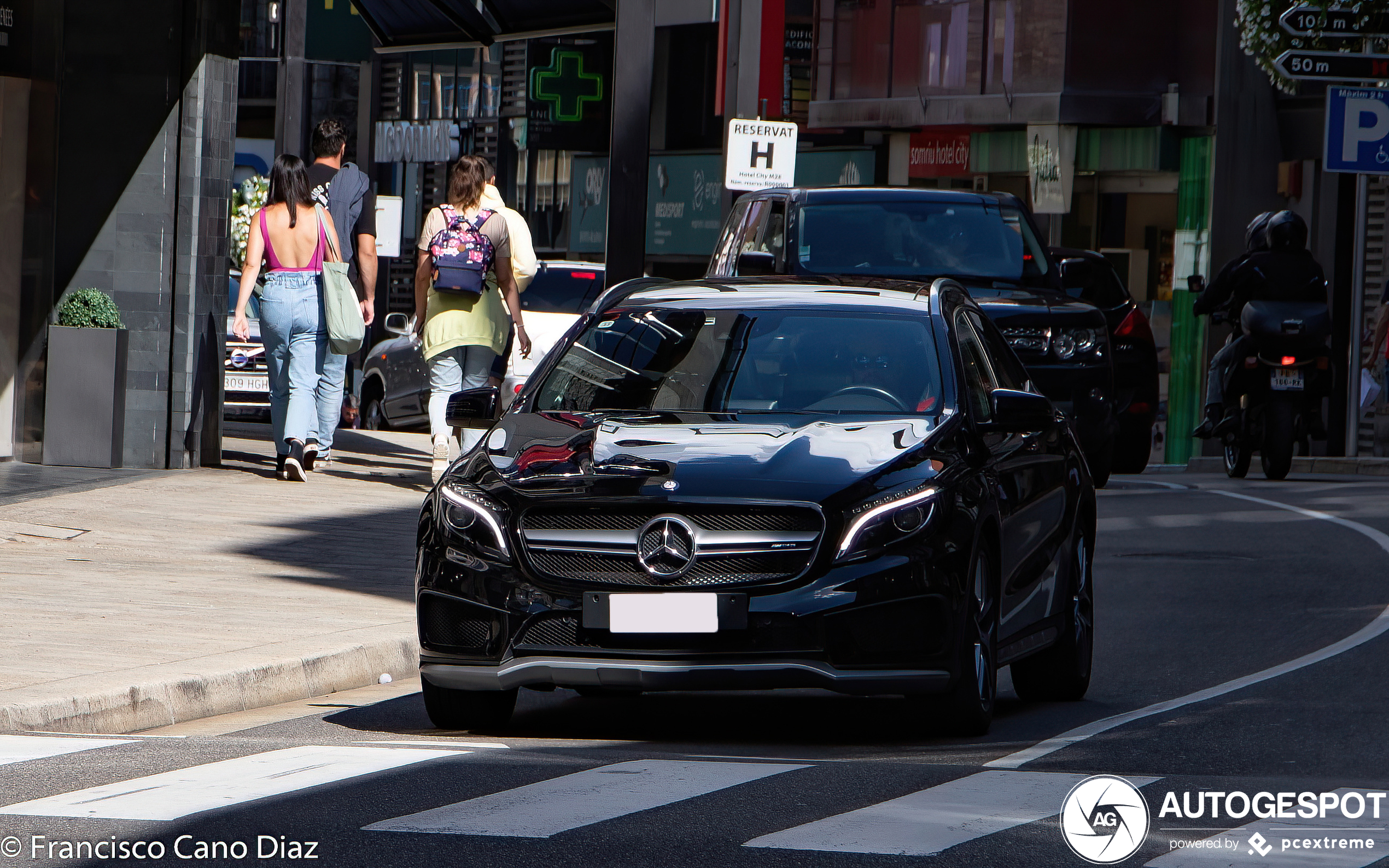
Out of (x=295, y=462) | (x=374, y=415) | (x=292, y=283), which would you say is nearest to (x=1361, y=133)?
(x=292, y=283)

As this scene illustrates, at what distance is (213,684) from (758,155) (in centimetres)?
1298

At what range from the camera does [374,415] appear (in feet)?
87.8

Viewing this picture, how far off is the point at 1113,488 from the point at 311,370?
624 cm

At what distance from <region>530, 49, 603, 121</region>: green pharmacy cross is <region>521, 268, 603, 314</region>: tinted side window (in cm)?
1803

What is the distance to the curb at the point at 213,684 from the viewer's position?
7621mm

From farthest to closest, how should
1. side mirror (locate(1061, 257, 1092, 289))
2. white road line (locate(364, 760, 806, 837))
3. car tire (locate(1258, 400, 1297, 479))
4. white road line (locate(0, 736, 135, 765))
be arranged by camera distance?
car tire (locate(1258, 400, 1297, 479)) → side mirror (locate(1061, 257, 1092, 289)) → white road line (locate(0, 736, 135, 765)) → white road line (locate(364, 760, 806, 837))

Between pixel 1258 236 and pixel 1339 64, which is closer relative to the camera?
pixel 1258 236

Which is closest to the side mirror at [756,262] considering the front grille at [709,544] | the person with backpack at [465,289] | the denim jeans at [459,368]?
the person with backpack at [465,289]

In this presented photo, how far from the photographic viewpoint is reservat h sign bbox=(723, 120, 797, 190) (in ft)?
66.8

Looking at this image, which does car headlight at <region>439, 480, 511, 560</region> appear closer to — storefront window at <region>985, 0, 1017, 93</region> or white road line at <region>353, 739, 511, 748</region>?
white road line at <region>353, 739, 511, 748</region>

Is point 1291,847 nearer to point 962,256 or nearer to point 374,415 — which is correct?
point 962,256

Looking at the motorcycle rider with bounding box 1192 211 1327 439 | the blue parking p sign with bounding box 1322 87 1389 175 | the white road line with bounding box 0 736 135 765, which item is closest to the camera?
the white road line with bounding box 0 736 135 765

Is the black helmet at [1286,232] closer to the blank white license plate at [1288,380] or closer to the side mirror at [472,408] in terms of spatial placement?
the blank white license plate at [1288,380]

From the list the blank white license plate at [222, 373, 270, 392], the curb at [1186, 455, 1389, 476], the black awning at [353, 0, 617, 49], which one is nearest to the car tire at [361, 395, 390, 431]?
the blank white license plate at [222, 373, 270, 392]
